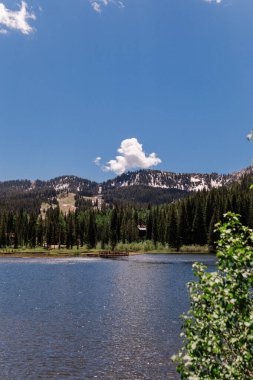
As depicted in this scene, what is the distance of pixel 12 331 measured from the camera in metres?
36.9

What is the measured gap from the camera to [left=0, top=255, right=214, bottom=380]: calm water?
2731 cm

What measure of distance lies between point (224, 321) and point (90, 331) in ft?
94.2

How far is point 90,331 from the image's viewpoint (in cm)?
3725

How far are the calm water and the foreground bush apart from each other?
53.5 ft

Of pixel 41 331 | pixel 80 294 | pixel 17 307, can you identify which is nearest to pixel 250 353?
pixel 41 331

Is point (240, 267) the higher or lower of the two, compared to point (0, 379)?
higher

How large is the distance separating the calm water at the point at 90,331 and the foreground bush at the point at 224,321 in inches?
642

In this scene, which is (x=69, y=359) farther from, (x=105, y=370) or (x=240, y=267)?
(x=240, y=267)

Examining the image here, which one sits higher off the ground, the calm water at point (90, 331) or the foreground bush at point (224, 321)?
the foreground bush at point (224, 321)

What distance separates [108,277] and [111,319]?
41.2m

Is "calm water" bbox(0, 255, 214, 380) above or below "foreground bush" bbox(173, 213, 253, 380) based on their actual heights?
below

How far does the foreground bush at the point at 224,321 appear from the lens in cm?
1043

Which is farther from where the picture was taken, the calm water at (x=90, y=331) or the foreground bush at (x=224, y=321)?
the calm water at (x=90, y=331)

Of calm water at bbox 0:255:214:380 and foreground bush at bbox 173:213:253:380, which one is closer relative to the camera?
foreground bush at bbox 173:213:253:380
